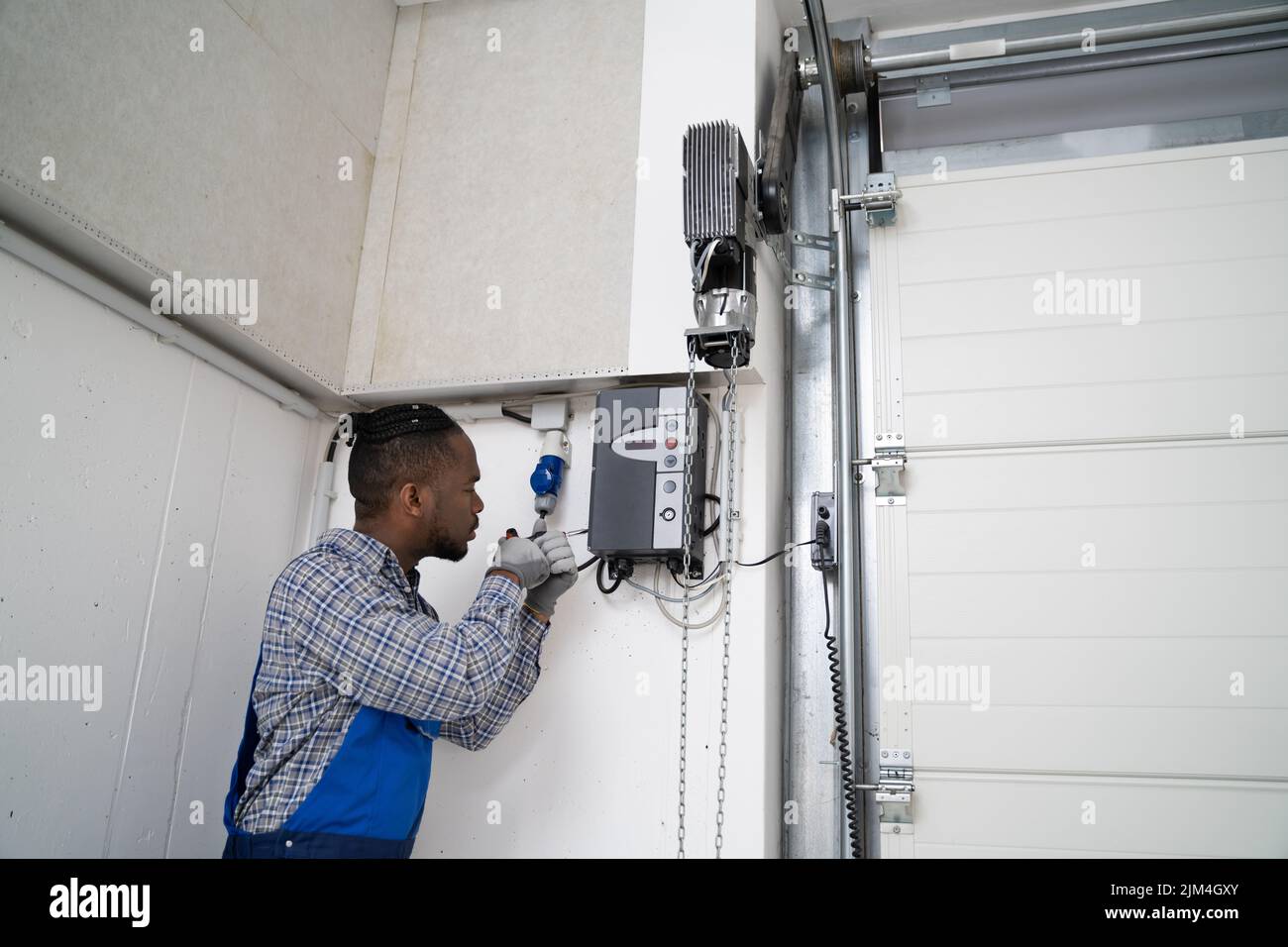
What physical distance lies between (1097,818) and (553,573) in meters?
1.43

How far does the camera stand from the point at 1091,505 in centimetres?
243

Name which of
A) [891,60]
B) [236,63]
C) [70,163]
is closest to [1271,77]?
[891,60]

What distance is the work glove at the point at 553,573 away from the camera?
7.39ft

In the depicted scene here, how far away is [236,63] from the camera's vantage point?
8.06 ft

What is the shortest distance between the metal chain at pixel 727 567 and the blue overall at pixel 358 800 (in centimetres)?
71

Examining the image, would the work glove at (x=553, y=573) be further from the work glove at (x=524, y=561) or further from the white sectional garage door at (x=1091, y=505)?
the white sectional garage door at (x=1091, y=505)

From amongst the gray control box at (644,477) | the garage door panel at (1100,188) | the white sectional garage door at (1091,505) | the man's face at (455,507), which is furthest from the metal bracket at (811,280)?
the man's face at (455,507)

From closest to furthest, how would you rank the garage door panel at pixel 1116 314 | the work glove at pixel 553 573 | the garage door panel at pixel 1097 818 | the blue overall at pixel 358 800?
the blue overall at pixel 358 800, the garage door panel at pixel 1097 818, the work glove at pixel 553 573, the garage door panel at pixel 1116 314

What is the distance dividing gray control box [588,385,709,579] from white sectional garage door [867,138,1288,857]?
21.5 inches

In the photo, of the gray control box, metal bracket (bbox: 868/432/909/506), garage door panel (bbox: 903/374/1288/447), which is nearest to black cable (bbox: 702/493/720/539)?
the gray control box

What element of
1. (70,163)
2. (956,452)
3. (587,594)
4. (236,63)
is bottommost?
(587,594)

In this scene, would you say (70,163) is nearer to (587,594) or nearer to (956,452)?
(587,594)
